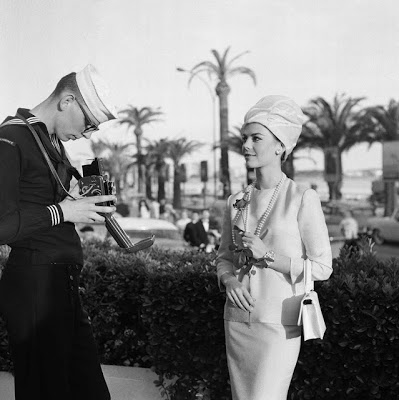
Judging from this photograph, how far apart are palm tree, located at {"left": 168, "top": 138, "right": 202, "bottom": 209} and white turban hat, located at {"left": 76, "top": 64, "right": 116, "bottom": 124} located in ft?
176

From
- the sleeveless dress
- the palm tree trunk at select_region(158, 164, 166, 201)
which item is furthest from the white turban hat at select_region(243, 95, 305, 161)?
the palm tree trunk at select_region(158, 164, 166, 201)

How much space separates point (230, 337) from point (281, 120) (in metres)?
0.92

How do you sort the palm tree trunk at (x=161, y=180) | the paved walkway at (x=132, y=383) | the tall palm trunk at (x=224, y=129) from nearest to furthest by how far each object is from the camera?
the paved walkway at (x=132, y=383) < the tall palm trunk at (x=224, y=129) < the palm tree trunk at (x=161, y=180)

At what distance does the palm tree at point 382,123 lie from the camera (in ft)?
119

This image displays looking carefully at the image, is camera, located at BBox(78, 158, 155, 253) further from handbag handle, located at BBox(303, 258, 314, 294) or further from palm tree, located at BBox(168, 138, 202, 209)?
palm tree, located at BBox(168, 138, 202, 209)

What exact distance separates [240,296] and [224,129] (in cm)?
3653

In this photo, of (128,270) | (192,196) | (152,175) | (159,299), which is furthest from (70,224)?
(192,196)

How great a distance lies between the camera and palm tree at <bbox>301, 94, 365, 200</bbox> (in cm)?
3722

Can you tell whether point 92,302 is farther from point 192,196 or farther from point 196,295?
point 192,196

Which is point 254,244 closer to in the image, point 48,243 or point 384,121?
point 48,243

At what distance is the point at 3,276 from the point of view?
9.02ft

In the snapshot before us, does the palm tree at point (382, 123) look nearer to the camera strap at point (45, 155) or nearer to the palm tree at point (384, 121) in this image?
the palm tree at point (384, 121)

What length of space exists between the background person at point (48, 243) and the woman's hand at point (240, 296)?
0.59 m

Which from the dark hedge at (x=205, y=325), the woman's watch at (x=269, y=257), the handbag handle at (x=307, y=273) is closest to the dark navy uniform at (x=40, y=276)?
the woman's watch at (x=269, y=257)
